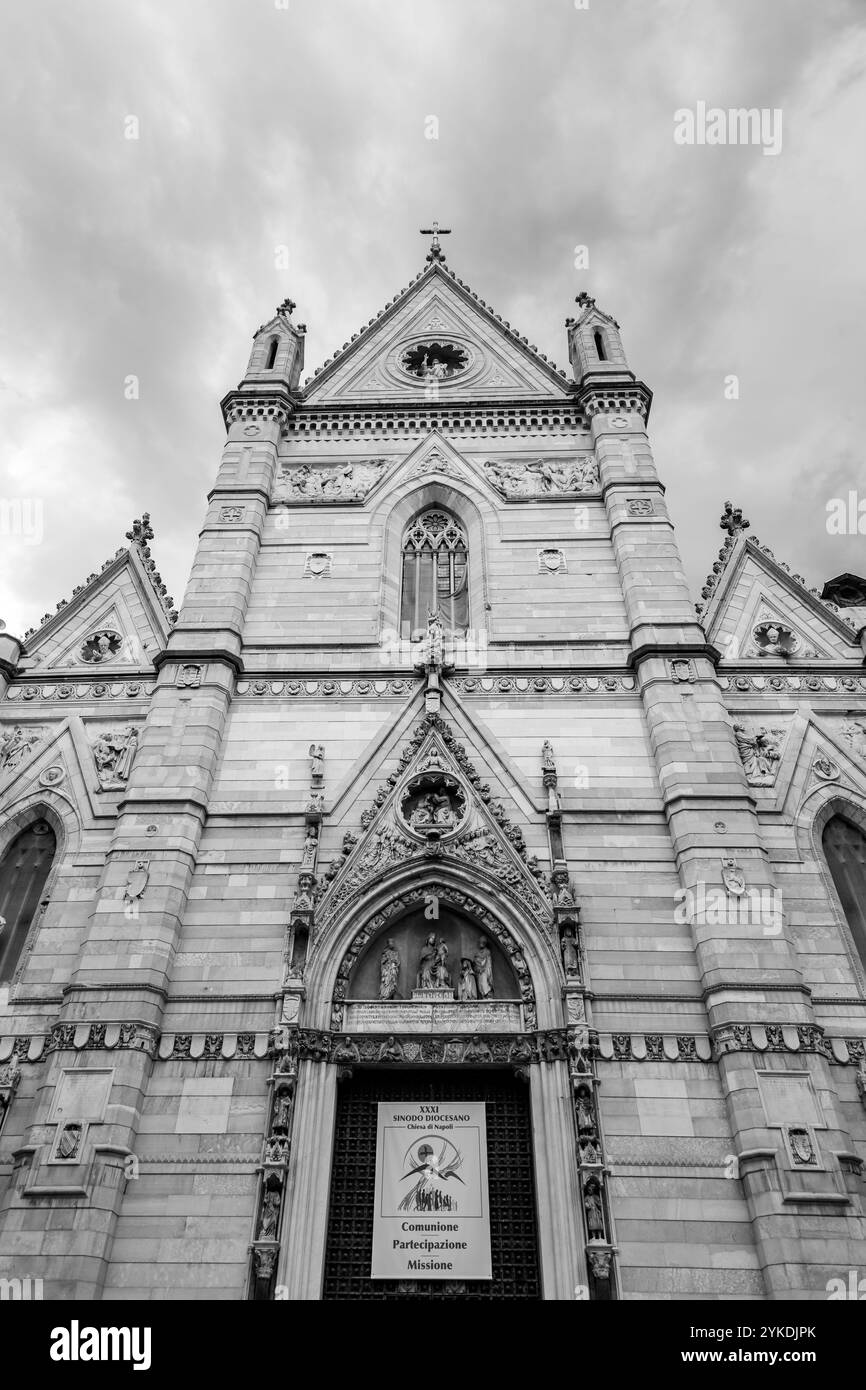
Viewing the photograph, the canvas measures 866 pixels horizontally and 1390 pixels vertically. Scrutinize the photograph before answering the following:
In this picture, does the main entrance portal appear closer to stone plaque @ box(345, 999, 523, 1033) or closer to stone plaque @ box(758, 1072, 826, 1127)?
stone plaque @ box(345, 999, 523, 1033)

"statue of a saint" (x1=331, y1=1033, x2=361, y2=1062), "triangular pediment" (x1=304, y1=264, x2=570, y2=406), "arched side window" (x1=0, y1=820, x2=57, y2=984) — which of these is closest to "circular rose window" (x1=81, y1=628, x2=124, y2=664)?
"arched side window" (x1=0, y1=820, x2=57, y2=984)

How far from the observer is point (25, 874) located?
1337 centimetres

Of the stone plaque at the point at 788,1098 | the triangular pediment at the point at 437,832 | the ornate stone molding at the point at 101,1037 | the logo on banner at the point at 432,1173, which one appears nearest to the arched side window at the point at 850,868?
the stone plaque at the point at 788,1098

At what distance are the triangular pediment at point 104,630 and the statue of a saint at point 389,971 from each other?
6.94 metres

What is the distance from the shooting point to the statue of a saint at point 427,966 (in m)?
11.7

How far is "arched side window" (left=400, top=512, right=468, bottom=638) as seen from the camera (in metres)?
16.6

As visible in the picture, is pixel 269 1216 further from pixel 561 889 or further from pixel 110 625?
pixel 110 625

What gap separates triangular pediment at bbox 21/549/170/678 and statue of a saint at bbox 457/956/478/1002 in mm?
7849

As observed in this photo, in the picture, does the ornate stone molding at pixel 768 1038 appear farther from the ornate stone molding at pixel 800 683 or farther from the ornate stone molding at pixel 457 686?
the ornate stone molding at pixel 800 683

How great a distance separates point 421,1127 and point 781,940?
521 centimetres

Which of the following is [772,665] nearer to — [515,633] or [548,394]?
[515,633]

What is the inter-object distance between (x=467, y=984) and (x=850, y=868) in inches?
242
